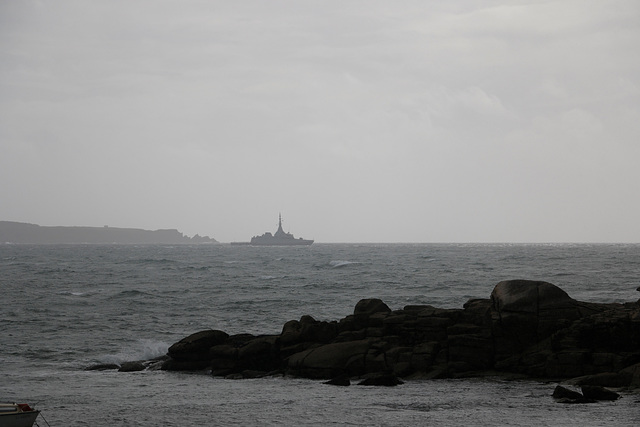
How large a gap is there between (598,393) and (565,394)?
83cm

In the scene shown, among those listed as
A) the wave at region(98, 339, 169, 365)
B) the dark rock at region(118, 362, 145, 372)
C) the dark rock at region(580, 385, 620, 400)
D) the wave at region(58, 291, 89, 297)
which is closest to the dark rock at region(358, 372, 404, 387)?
the dark rock at region(580, 385, 620, 400)

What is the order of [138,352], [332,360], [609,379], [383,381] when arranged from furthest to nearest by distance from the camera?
[138,352] → [332,360] → [383,381] → [609,379]

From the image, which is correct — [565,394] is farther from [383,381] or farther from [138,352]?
[138,352]

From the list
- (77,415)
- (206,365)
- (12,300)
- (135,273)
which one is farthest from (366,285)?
(77,415)

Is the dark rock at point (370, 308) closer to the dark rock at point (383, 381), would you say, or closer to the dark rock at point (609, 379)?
the dark rock at point (383, 381)

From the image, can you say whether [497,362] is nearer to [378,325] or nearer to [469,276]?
[378,325]

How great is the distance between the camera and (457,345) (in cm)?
2509

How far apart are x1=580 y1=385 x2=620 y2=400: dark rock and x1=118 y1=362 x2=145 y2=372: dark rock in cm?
1610

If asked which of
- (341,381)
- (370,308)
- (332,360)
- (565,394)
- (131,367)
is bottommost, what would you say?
(131,367)

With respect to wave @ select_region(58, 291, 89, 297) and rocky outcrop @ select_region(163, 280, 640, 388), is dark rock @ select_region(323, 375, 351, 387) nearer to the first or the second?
rocky outcrop @ select_region(163, 280, 640, 388)

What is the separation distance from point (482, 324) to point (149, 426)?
12.7 m

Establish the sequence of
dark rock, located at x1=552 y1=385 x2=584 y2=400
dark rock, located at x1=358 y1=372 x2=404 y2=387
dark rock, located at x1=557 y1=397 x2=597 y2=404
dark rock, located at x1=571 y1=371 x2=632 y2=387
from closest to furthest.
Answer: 1. dark rock, located at x1=557 y1=397 x2=597 y2=404
2. dark rock, located at x1=552 y1=385 x2=584 y2=400
3. dark rock, located at x1=571 y1=371 x2=632 y2=387
4. dark rock, located at x1=358 y1=372 x2=404 y2=387

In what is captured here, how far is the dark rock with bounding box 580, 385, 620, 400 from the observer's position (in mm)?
19391

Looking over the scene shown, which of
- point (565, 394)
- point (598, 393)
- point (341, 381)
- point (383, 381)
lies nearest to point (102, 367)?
point (341, 381)
